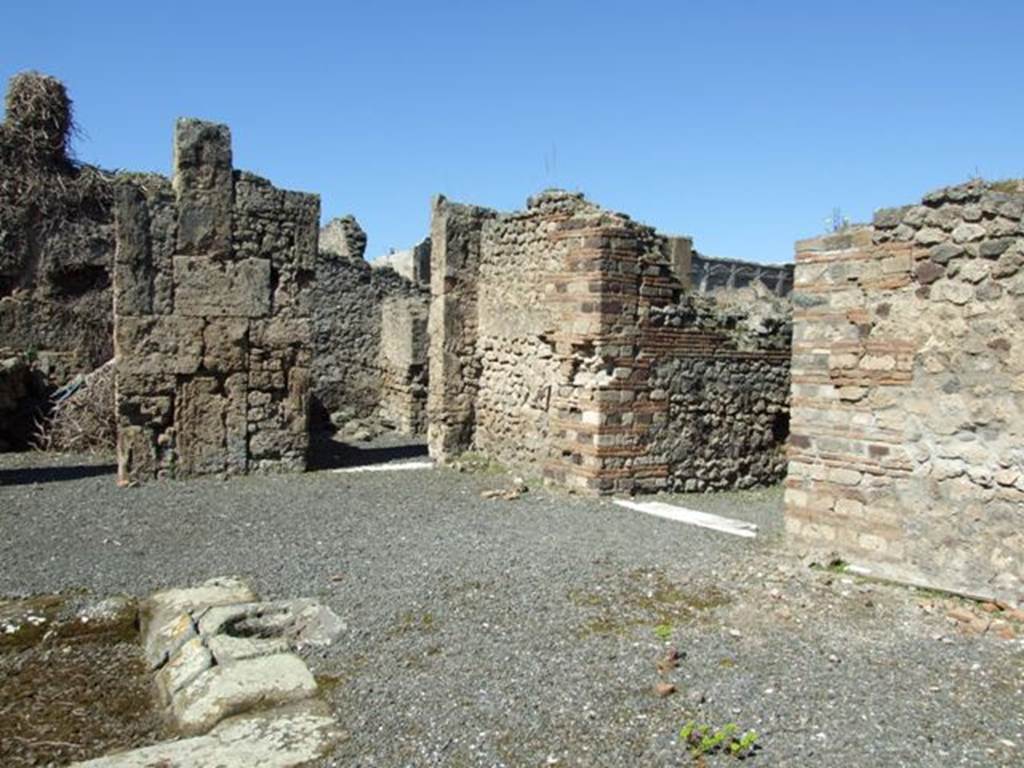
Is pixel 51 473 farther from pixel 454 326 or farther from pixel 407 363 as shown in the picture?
pixel 407 363

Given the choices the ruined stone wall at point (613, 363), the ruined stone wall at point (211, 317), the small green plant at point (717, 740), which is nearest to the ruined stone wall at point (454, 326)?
the ruined stone wall at point (613, 363)

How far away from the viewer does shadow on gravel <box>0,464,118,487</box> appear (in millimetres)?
9984

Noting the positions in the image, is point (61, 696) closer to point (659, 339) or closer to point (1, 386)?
point (659, 339)

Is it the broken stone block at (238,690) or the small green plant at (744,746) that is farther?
the broken stone block at (238,690)

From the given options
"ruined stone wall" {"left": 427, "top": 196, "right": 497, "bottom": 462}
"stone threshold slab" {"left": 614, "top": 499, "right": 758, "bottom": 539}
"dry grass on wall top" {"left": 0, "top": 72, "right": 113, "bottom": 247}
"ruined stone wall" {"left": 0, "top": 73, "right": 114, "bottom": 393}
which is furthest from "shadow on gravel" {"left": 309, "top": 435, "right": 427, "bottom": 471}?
"dry grass on wall top" {"left": 0, "top": 72, "right": 113, "bottom": 247}

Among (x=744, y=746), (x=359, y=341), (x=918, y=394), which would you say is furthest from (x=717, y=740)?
(x=359, y=341)

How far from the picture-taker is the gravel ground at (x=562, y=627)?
3.68 meters

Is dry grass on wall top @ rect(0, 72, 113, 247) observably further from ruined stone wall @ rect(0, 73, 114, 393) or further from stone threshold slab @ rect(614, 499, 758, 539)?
stone threshold slab @ rect(614, 499, 758, 539)

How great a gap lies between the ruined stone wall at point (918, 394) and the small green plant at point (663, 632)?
1980 millimetres

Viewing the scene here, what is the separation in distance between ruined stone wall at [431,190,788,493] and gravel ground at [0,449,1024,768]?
3.51 ft

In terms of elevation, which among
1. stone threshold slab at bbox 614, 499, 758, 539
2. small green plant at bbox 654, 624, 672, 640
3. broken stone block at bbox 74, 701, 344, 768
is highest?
stone threshold slab at bbox 614, 499, 758, 539

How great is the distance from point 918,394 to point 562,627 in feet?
9.88

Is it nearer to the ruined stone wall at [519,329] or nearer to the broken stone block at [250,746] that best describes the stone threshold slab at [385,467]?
the ruined stone wall at [519,329]

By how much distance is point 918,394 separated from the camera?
585cm
